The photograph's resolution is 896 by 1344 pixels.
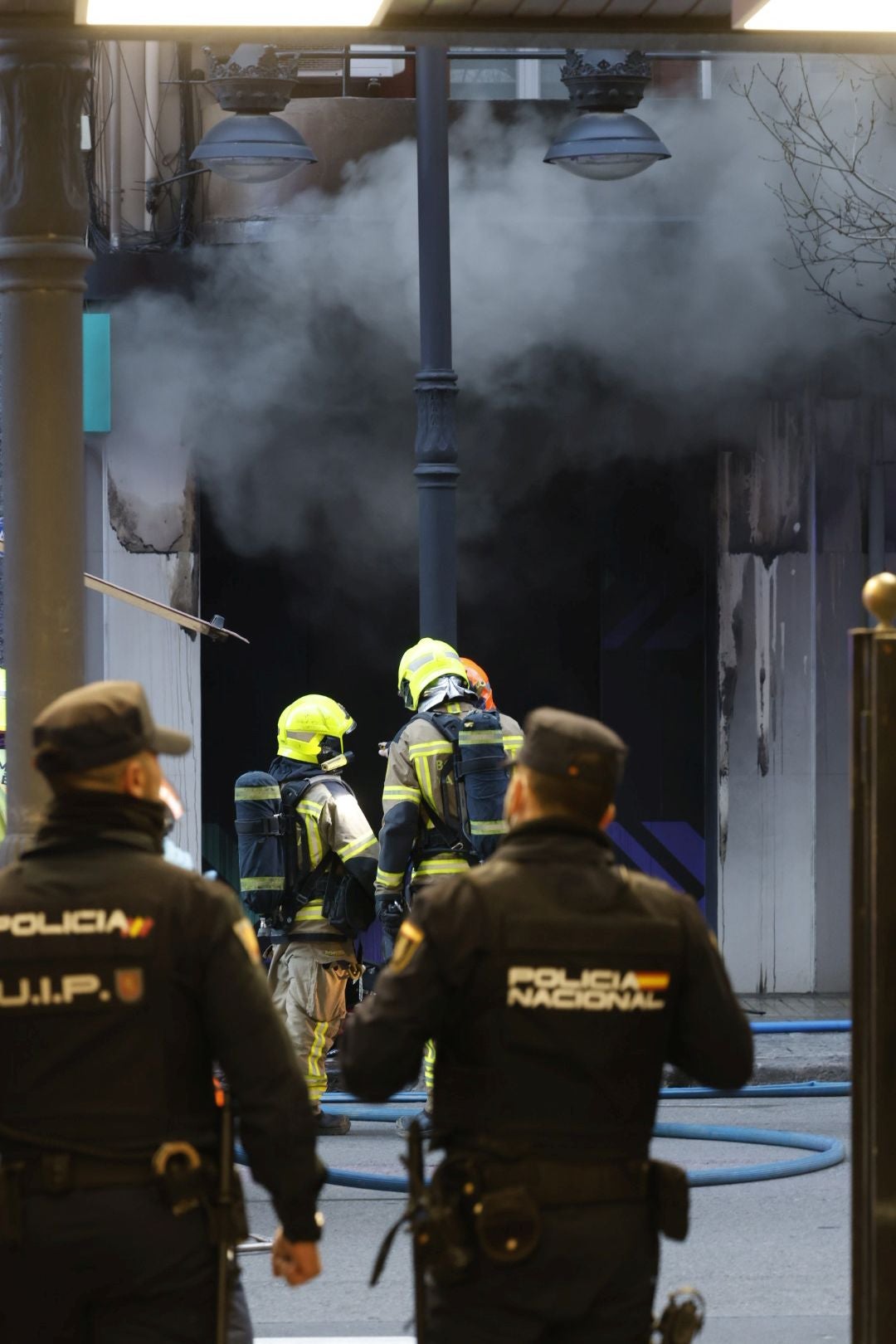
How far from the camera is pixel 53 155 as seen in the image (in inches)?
239

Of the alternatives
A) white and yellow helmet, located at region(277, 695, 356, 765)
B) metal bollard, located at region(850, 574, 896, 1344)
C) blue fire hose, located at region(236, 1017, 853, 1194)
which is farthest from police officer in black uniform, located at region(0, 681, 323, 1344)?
white and yellow helmet, located at region(277, 695, 356, 765)

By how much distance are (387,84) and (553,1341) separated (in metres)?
10.5

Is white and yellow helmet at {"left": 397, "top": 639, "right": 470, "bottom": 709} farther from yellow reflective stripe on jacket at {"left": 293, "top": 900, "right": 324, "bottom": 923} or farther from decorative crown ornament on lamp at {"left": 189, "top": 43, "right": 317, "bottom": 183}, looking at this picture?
decorative crown ornament on lamp at {"left": 189, "top": 43, "right": 317, "bottom": 183}

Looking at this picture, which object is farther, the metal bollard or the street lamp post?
the street lamp post

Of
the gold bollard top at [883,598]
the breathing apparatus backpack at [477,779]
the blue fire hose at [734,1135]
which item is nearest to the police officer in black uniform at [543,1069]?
the gold bollard top at [883,598]

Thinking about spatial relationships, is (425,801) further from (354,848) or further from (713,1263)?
(713,1263)

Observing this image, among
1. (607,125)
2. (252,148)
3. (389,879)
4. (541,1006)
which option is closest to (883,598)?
(541,1006)

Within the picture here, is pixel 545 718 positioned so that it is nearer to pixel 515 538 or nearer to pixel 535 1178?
pixel 535 1178

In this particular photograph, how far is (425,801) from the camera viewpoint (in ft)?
30.1

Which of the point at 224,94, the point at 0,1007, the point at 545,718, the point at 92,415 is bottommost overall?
the point at 0,1007

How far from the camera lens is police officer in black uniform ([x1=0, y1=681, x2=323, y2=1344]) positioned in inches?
143

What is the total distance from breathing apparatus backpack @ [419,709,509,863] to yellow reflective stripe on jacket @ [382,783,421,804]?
0.10 m

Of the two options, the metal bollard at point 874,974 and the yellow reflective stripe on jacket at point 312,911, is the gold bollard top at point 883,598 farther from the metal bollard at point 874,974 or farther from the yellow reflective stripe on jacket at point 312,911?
the yellow reflective stripe on jacket at point 312,911

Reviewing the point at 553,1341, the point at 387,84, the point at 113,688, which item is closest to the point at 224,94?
the point at 387,84
